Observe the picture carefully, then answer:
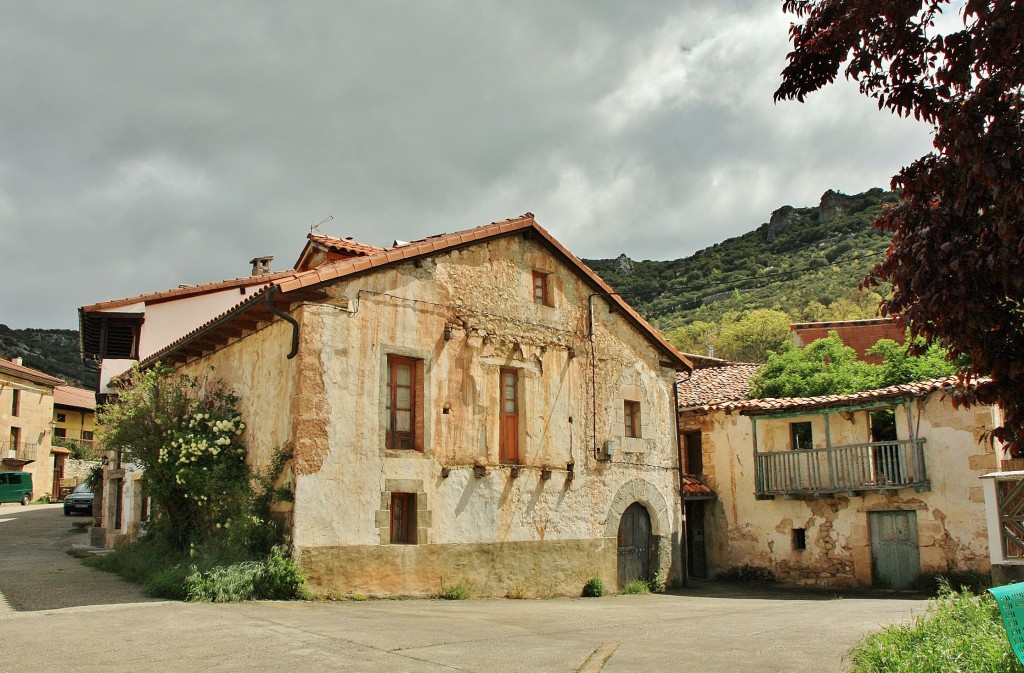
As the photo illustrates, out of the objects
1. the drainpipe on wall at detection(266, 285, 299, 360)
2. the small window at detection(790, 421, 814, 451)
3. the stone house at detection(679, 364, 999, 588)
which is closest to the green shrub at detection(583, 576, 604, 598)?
the stone house at detection(679, 364, 999, 588)

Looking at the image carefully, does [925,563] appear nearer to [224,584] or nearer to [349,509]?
[349,509]

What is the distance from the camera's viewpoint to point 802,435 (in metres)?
21.0

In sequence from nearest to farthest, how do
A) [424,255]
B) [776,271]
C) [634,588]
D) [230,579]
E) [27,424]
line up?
[230,579] → [424,255] → [634,588] → [27,424] → [776,271]

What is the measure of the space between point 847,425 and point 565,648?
13.0 meters

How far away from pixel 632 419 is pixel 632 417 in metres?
0.04

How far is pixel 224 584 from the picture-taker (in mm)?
11539

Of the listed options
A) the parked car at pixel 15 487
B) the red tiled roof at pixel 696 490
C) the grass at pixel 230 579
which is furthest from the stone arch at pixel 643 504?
the parked car at pixel 15 487

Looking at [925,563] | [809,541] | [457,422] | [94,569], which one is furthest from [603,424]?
[94,569]

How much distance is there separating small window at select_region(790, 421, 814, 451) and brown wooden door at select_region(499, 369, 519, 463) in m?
8.41

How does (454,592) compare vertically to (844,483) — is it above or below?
below

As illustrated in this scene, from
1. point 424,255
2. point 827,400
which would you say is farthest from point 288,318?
point 827,400

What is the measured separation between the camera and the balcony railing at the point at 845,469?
703 inches

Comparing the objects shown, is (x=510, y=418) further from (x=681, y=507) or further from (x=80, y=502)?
(x=80, y=502)

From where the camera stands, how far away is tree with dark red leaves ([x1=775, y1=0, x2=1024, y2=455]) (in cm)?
508
